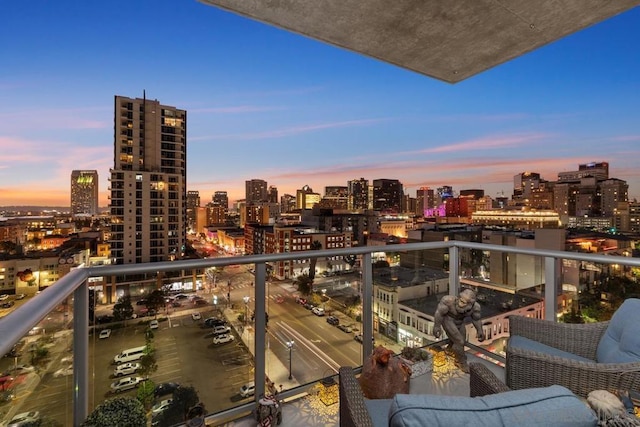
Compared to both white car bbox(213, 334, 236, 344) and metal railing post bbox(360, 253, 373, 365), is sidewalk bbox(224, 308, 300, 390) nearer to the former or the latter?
white car bbox(213, 334, 236, 344)

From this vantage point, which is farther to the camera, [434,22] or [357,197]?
[357,197]

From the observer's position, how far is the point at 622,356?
5.74 ft

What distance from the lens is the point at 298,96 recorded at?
55.4ft

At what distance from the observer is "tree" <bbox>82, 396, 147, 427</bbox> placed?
3.90 feet

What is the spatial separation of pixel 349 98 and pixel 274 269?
42.5 feet

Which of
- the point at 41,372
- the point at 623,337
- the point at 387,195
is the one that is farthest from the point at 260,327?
the point at 387,195

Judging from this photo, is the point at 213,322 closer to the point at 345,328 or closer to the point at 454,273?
the point at 345,328

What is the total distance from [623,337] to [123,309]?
111 inches

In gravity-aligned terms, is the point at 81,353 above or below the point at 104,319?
below

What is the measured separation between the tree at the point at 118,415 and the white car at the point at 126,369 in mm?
664

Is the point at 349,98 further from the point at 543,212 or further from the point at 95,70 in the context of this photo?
the point at 543,212

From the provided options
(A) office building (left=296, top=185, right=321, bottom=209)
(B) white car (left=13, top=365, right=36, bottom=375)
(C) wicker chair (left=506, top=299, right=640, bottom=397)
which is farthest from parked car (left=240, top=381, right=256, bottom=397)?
(A) office building (left=296, top=185, right=321, bottom=209)

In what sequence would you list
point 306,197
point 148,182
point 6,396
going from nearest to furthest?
1. point 6,396
2. point 148,182
3. point 306,197

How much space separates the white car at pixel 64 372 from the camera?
4.44 ft
